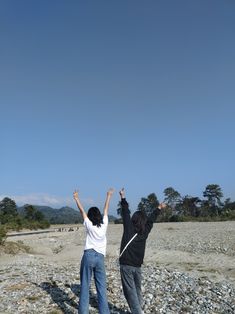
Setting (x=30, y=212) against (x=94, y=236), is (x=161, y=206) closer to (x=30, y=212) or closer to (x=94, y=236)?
(x=94, y=236)

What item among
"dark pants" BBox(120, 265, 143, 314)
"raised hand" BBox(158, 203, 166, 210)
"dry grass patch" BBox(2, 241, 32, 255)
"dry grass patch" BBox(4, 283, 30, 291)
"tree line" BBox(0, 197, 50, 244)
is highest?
"tree line" BBox(0, 197, 50, 244)

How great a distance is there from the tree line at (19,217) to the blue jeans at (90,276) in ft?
180

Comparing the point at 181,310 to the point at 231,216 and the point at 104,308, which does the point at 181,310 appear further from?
the point at 231,216

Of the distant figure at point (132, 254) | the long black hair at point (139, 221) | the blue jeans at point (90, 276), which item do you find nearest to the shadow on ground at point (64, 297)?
the blue jeans at point (90, 276)

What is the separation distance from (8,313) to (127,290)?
4217 millimetres

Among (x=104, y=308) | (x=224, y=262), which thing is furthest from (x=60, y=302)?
(x=224, y=262)

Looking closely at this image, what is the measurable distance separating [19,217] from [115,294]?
83832 millimetres

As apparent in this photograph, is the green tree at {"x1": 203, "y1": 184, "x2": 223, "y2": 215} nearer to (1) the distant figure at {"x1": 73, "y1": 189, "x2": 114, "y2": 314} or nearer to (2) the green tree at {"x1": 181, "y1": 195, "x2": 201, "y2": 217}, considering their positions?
(2) the green tree at {"x1": 181, "y1": 195, "x2": 201, "y2": 217}

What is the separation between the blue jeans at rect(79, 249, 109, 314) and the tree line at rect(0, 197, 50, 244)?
54799 millimetres

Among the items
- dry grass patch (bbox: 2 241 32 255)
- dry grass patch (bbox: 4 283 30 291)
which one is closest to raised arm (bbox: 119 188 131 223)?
dry grass patch (bbox: 4 283 30 291)

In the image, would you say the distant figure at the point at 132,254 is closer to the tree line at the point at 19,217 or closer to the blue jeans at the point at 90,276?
the blue jeans at the point at 90,276

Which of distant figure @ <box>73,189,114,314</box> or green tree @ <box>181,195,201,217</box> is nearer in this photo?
distant figure @ <box>73,189,114,314</box>

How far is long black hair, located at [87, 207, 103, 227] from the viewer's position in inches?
398

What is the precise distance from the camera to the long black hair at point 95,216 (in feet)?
33.1
